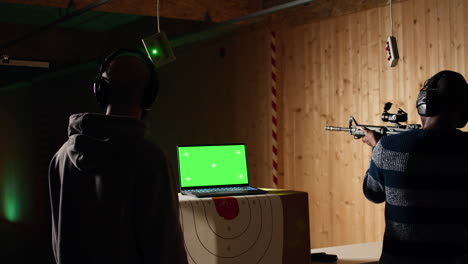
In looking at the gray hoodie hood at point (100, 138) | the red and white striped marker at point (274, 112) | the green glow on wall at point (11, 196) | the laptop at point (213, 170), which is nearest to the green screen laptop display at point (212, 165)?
the laptop at point (213, 170)

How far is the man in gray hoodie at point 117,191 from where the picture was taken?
5.84 ft

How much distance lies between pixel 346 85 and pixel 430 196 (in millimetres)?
4032

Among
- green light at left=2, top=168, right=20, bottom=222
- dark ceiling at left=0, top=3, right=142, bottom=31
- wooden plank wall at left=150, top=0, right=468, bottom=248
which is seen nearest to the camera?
wooden plank wall at left=150, top=0, right=468, bottom=248

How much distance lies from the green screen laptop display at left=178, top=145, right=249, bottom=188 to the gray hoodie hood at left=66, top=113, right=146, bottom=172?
1532 millimetres

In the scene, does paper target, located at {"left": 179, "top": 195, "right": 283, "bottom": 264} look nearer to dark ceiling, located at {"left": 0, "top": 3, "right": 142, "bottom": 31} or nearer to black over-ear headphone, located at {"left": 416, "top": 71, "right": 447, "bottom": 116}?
black over-ear headphone, located at {"left": 416, "top": 71, "right": 447, "bottom": 116}

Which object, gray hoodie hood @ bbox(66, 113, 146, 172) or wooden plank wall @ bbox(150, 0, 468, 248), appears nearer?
gray hoodie hood @ bbox(66, 113, 146, 172)

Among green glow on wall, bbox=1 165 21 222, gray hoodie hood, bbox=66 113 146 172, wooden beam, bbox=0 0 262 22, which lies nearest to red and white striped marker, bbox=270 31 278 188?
wooden beam, bbox=0 0 262 22

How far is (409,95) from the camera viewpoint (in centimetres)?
566

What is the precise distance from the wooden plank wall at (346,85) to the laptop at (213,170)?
2.53m

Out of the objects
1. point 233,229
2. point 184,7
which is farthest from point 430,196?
point 184,7

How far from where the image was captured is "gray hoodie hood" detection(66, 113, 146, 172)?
1.82 meters

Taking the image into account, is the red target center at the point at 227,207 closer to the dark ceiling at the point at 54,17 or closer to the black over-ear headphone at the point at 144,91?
the black over-ear headphone at the point at 144,91

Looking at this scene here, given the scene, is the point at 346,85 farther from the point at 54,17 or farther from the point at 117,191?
the point at 54,17

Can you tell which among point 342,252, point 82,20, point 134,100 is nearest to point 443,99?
point 134,100
